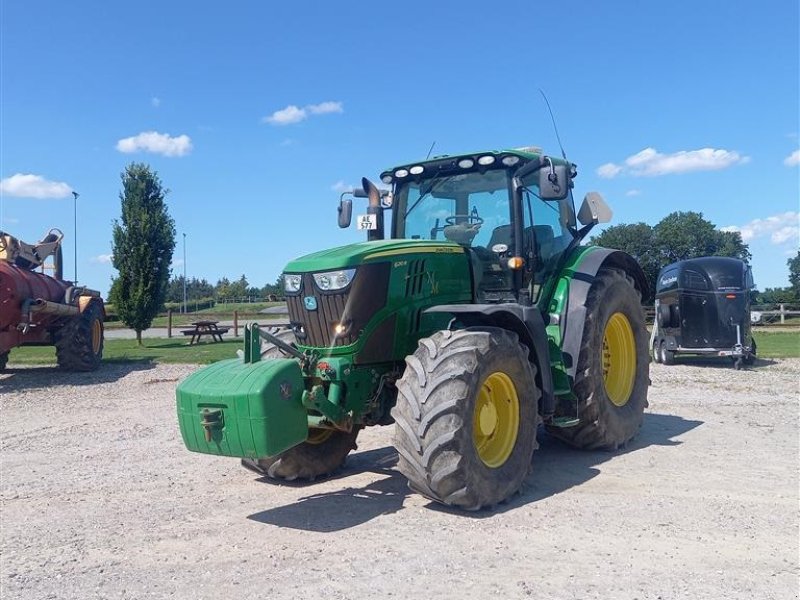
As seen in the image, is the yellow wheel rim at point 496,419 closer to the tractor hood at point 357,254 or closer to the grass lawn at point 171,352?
the tractor hood at point 357,254

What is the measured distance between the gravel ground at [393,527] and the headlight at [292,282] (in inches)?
64.0

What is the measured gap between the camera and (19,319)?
12.8m

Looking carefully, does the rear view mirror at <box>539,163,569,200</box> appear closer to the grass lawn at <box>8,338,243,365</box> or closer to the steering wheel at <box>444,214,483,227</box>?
the steering wheel at <box>444,214,483,227</box>

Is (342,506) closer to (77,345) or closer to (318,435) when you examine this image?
(318,435)

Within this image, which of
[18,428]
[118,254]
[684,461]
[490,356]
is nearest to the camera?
[490,356]

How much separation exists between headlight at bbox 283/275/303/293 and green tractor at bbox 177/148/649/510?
1 centimetres

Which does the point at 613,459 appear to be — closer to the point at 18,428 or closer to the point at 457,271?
the point at 457,271

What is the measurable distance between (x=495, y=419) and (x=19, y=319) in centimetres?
1078

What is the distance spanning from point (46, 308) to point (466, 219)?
398 inches

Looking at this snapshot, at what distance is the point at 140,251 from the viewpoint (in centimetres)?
2352

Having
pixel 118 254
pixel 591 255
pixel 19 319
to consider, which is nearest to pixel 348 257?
pixel 591 255

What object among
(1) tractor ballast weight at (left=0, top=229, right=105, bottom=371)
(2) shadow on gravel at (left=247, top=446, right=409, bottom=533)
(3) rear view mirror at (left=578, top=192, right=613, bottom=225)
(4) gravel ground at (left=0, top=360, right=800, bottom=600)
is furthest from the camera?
(1) tractor ballast weight at (left=0, top=229, right=105, bottom=371)

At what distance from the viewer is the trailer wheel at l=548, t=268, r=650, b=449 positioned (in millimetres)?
6277

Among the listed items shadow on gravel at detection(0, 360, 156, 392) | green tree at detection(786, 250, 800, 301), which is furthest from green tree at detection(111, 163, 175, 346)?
green tree at detection(786, 250, 800, 301)
